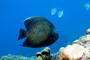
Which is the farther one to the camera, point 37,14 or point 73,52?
point 37,14

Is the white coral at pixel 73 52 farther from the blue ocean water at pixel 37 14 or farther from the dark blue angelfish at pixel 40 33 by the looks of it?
the blue ocean water at pixel 37 14

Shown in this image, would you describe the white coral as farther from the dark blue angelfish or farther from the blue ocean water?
the blue ocean water

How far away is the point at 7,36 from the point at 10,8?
2081cm

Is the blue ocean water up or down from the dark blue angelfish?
up

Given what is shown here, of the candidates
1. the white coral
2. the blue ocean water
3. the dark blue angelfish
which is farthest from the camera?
the blue ocean water

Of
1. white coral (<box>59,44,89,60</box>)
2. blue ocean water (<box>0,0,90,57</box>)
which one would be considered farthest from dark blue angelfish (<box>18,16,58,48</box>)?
blue ocean water (<box>0,0,90,57</box>)

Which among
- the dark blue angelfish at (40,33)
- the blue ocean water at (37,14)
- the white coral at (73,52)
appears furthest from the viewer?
the blue ocean water at (37,14)

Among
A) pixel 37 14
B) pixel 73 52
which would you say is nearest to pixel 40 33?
pixel 73 52

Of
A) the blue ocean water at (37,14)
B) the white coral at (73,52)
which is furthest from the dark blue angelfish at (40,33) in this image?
the blue ocean water at (37,14)

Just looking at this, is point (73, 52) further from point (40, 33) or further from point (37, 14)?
point (37, 14)

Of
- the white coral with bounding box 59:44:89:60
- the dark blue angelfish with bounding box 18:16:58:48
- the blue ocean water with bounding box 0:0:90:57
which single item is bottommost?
the white coral with bounding box 59:44:89:60

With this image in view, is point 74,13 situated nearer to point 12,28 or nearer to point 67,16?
point 67,16

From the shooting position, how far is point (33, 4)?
9631 centimetres

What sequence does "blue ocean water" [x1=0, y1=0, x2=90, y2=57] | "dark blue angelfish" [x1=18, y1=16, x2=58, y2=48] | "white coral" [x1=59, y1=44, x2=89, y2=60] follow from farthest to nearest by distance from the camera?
"blue ocean water" [x1=0, y1=0, x2=90, y2=57], "dark blue angelfish" [x1=18, y1=16, x2=58, y2=48], "white coral" [x1=59, y1=44, x2=89, y2=60]
